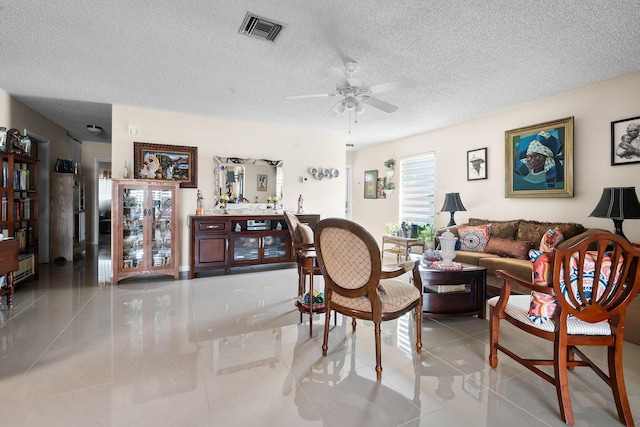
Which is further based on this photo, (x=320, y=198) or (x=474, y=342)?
(x=320, y=198)

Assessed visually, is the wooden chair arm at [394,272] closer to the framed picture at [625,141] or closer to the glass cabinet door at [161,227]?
the framed picture at [625,141]

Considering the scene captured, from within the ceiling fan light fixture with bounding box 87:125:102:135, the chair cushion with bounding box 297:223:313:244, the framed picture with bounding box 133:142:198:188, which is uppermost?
the ceiling fan light fixture with bounding box 87:125:102:135

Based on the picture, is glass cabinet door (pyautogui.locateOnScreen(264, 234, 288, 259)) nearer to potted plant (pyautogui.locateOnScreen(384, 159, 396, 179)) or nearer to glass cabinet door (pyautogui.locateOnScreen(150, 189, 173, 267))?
glass cabinet door (pyautogui.locateOnScreen(150, 189, 173, 267))

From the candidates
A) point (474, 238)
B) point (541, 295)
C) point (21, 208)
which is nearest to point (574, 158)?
point (474, 238)

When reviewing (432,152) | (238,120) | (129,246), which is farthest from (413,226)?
(129,246)

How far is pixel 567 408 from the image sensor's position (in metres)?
1.64

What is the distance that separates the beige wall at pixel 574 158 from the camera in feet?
11.4

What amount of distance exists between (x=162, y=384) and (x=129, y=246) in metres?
3.11

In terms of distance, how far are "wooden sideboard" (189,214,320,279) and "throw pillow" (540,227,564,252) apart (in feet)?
9.96

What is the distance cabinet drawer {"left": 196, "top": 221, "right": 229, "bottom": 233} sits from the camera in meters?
4.70

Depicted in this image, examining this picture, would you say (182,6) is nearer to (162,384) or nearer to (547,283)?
(162,384)

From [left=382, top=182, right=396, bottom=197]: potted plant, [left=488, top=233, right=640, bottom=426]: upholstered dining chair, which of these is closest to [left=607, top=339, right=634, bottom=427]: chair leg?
[left=488, top=233, right=640, bottom=426]: upholstered dining chair

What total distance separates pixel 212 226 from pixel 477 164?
4.36 m

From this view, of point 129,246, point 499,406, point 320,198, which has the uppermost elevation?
point 320,198
